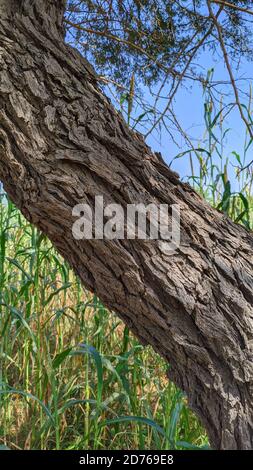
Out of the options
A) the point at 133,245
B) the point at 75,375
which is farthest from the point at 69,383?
the point at 133,245

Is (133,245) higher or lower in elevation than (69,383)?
higher

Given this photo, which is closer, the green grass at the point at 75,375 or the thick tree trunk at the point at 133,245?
the thick tree trunk at the point at 133,245

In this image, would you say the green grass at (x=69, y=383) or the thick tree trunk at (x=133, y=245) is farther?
the green grass at (x=69, y=383)

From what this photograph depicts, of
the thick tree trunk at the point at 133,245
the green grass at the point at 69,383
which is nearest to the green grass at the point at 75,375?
the green grass at the point at 69,383

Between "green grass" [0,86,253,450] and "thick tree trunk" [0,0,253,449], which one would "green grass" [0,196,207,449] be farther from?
"thick tree trunk" [0,0,253,449]

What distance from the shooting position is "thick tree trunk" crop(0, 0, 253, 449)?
1.00 m

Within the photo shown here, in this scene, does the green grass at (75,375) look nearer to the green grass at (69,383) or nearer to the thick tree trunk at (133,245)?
the green grass at (69,383)

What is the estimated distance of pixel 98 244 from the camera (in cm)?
100

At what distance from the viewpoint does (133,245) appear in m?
0.99

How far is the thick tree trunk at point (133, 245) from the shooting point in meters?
1.00

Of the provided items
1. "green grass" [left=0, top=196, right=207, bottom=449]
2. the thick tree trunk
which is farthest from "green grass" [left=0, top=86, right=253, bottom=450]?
the thick tree trunk

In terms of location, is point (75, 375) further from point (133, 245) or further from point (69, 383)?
point (133, 245)
